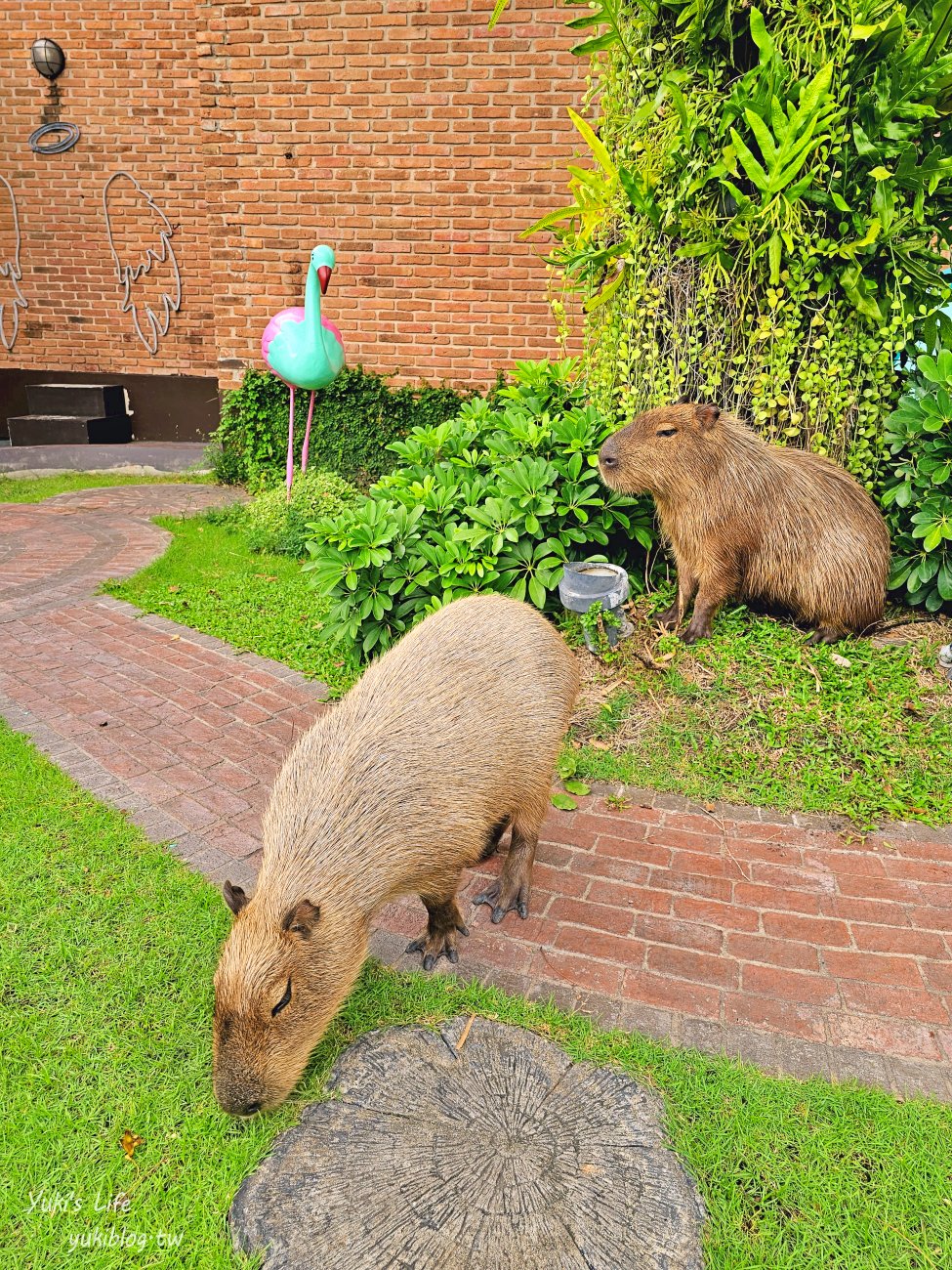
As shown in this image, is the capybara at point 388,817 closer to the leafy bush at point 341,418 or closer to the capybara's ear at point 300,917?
the capybara's ear at point 300,917

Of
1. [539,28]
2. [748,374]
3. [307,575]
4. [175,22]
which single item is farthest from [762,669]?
[175,22]

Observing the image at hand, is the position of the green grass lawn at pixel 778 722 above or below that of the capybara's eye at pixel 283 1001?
below

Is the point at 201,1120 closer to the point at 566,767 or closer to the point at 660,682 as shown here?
the point at 566,767

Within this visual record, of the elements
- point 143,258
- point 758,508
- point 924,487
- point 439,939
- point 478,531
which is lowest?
point 439,939

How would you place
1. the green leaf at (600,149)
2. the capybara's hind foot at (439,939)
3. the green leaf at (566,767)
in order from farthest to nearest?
the green leaf at (600,149) < the green leaf at (566,767) < the capybara's hind foot at (439,939)

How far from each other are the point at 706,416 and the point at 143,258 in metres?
10.9

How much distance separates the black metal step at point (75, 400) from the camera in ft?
41.2

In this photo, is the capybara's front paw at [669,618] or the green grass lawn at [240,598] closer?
the capybara's front paw at [669,618]

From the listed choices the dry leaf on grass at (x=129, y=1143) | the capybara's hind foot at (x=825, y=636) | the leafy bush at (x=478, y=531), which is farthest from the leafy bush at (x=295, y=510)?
the dry leaf on grass at (x=129, y=1143)

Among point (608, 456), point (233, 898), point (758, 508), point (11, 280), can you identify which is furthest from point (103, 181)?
point (233, 898)

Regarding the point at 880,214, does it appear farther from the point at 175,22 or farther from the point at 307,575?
the point at 175,22

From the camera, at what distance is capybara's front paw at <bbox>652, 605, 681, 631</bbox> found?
5.30 m

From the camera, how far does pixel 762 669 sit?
487cm

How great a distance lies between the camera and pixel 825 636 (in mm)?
5062
